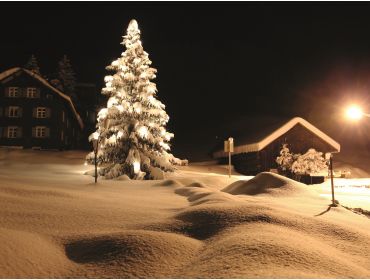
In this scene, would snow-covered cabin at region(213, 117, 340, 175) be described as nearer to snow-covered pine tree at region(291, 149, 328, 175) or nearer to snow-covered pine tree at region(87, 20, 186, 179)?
Answer: snow-covered pine tree at region(291, 149, 328, 175)

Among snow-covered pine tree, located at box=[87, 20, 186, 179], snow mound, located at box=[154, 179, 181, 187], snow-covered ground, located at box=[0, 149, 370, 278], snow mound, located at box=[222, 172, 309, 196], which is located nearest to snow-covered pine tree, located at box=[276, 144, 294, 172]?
snow-covered pine tree, located at box=[87, 20, 186, 179]

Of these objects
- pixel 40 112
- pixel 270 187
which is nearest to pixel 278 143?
pixel 270 187

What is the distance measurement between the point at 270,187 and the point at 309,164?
54.3 feet

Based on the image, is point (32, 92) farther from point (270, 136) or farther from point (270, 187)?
point (270, 187)

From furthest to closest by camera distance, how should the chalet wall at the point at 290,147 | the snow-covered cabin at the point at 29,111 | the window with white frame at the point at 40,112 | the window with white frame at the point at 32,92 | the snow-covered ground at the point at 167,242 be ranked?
the window with white frame at the point at 40,112, the window with white frame at the point at 32,92, the snow-covered cabin at the point at 29,111, the chalet wall at the point at 290,147, the snow-covered ground at the point at 167,242

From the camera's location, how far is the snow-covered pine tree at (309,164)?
28.3 m

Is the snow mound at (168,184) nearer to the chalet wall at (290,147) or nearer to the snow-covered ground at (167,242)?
the snow-covered ground at (167,242)

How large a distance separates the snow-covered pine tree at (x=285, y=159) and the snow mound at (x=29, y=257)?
26737 mm

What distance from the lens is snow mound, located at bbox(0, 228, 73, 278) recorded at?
4.11m

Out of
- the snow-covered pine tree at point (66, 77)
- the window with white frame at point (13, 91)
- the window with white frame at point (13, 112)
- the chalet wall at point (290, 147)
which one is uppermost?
the snow-covered pine tree at point (66, 77)

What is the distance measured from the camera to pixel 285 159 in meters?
30.1

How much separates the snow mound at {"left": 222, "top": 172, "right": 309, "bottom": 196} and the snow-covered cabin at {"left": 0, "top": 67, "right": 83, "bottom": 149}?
113ft

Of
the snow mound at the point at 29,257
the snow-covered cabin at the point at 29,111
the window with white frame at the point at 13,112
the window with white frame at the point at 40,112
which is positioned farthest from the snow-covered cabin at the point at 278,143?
the window with white frame at the point at 13,112

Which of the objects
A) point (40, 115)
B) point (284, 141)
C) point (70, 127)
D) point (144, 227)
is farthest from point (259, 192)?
point (70, 127)
